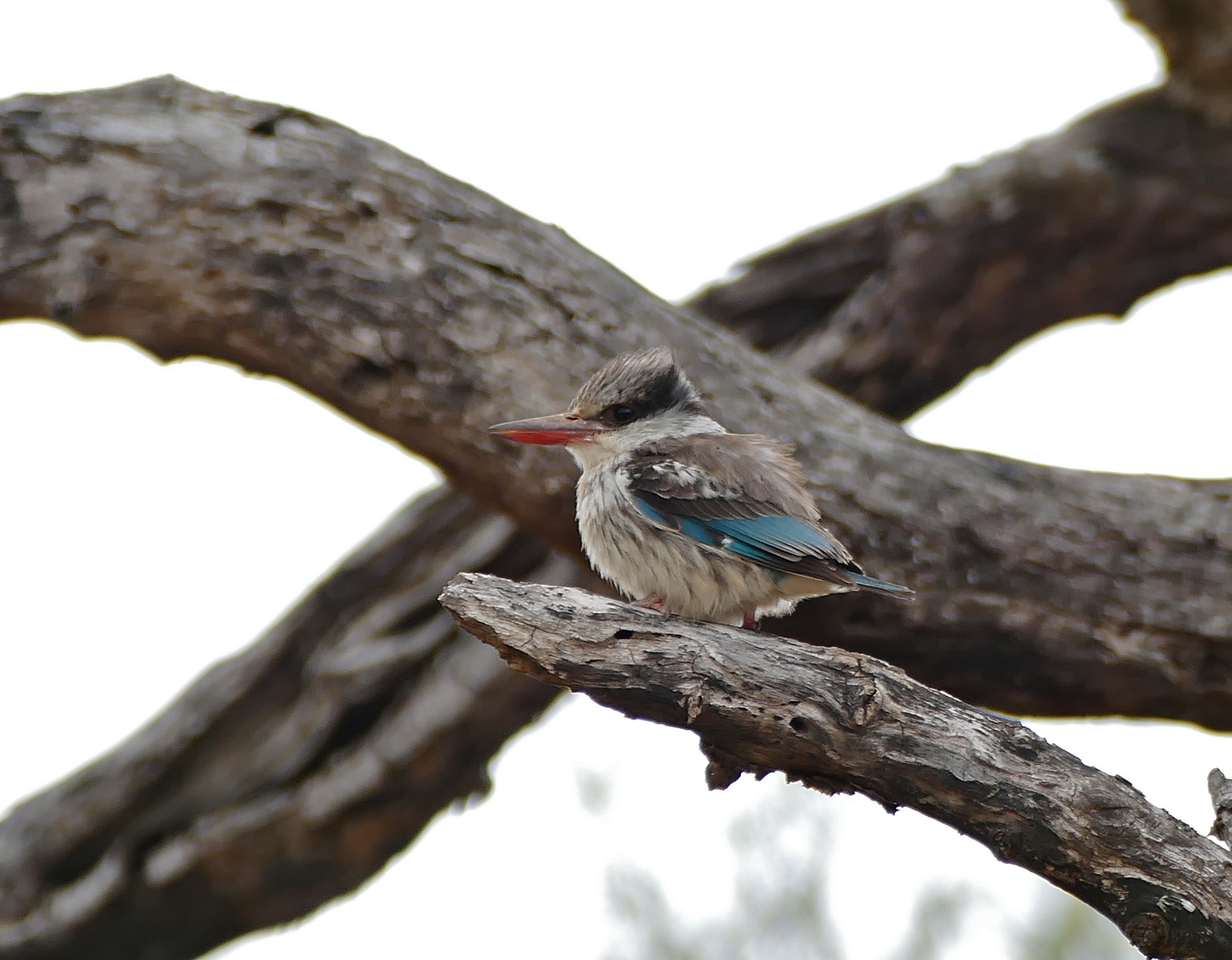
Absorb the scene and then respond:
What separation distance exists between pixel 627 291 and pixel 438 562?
57.8 inches

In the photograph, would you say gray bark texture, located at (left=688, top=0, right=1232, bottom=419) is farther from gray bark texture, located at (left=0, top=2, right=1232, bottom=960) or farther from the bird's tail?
the bird's tail

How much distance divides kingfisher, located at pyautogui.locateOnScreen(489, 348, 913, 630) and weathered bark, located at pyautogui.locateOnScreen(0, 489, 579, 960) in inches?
50.3

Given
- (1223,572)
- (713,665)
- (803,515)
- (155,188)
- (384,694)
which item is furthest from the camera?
(384,694)

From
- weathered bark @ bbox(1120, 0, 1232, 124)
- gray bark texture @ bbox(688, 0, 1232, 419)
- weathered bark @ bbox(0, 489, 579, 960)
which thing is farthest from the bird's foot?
weathered bark @ bbox(1120, 0, 1232, 124)

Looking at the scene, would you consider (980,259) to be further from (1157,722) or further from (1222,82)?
(1157,722)

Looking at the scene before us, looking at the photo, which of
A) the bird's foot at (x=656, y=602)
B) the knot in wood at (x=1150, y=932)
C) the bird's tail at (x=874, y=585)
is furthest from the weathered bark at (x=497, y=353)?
the knot in wood at (x=1150, y=932)

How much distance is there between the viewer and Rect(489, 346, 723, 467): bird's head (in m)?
3.36

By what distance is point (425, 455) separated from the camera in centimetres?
374

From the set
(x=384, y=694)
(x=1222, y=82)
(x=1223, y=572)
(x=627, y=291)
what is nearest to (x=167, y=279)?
(x=627, y=291)

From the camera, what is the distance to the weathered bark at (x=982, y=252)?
185 inches

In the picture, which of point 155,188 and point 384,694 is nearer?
point 155,188

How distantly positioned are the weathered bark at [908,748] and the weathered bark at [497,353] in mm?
1283

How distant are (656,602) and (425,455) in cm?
103

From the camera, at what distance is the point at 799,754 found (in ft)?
7.87
